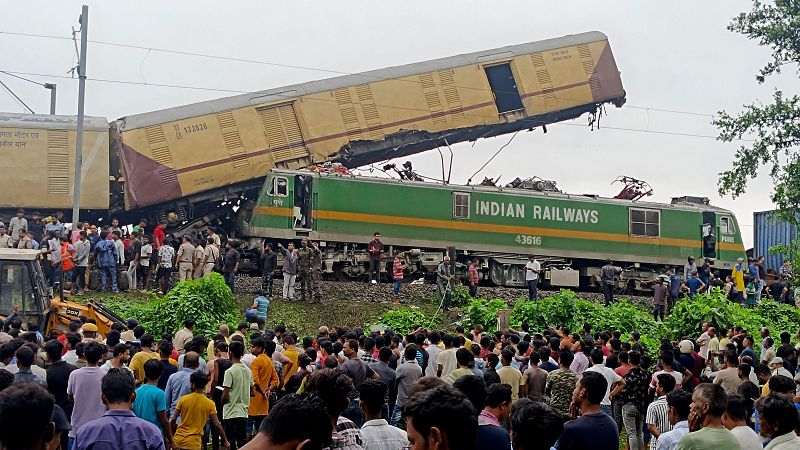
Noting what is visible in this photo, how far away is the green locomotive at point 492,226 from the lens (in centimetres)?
2509

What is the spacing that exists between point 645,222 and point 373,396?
24375 millimetres

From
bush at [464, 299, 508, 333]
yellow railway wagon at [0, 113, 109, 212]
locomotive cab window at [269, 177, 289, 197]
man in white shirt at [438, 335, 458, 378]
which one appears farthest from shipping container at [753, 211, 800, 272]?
man in white shirt at [438, 335, 458, 378]

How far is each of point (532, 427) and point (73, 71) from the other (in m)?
19.2

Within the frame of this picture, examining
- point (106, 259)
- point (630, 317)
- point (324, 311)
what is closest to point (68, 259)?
point (106, 259)

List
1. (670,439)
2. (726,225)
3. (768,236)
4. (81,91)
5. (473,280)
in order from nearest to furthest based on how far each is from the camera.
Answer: (670,439), (81,91), (473,280), (726,225), (768,236)

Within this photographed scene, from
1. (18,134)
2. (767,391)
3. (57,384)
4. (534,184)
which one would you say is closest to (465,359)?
(767,391)

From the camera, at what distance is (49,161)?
23.5 m

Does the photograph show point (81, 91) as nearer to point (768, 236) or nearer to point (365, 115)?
point (365, 115)

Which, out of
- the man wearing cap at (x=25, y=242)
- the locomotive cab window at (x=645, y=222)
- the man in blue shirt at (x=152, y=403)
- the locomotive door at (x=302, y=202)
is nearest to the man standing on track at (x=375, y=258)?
the locomotive door at (x=302, y=202)

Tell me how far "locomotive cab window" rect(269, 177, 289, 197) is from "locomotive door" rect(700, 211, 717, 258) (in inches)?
532

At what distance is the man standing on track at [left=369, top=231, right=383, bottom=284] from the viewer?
80.3 ft

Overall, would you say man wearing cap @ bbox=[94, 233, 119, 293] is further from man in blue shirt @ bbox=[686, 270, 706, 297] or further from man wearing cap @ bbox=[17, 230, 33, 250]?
man in blue shirt @ bbox=[686, 270, 706, 297]

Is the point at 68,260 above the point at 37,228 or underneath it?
underneath

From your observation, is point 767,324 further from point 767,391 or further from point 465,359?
point 465,359
